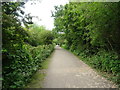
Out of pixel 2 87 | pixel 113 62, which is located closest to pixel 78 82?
pixel 113 62

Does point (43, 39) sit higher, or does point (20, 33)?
point (20, 33)

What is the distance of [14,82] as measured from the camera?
3.21 metres

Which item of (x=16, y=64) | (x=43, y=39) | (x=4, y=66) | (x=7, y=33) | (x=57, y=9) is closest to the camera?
(x=7, y=33)

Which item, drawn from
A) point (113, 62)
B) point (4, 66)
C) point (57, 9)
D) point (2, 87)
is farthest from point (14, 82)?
point (57, 9)

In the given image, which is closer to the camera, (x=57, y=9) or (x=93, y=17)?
(x=93, y=17)

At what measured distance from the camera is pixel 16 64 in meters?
3.89

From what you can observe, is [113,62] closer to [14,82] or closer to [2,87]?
[14,82]

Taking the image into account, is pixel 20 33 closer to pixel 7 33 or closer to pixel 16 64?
pixel 7 33

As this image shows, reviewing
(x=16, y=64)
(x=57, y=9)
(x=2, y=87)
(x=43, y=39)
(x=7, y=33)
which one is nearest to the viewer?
(x=2, y=87)

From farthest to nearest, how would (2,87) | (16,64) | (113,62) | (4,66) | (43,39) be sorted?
(43,39) → (113,62) → (16,64) → (4,66) → (2,87)

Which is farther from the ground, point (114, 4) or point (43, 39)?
point (114, 4)

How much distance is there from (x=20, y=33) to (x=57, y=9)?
2426cm

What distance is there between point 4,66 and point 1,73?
1.46 ft

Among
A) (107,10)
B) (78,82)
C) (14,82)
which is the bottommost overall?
(78,82)
